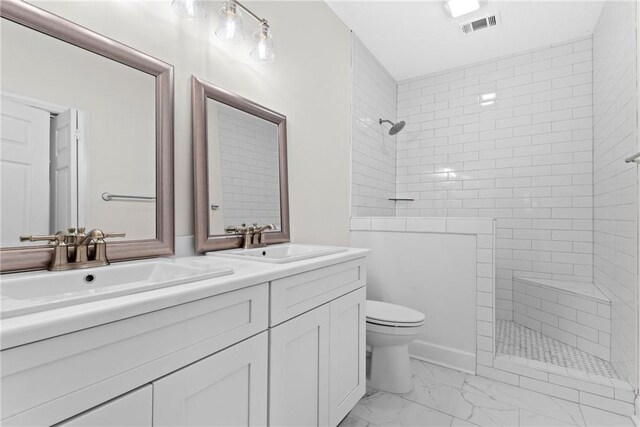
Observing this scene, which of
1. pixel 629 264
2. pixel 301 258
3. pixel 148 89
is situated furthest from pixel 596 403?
pixel 148 89

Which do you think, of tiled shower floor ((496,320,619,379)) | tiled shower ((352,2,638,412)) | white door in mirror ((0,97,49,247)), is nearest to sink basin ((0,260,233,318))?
white door in mirror ((0,97,49,247))

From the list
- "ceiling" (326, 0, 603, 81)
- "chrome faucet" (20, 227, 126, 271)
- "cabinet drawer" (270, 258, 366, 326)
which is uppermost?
"ceiling" (326, 0, 603, 81)

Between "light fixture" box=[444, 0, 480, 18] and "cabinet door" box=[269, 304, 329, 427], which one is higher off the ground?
"light fixture" box=[444, 0, 480, 18]

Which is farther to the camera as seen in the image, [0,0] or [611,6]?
[611,6]

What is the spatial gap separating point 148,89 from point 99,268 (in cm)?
70

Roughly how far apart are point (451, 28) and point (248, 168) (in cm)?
215

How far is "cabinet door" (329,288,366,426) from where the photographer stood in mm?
1382

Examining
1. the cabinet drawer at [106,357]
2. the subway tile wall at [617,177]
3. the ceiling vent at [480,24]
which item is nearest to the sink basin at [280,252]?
Result: the cabinet drawer at [106,357]

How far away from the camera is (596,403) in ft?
5.86

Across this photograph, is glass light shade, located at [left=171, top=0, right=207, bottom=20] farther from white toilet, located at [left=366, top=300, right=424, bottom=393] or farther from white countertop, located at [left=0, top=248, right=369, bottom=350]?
white toilet, located at [left=366, top=300, right=424, bottom=393]

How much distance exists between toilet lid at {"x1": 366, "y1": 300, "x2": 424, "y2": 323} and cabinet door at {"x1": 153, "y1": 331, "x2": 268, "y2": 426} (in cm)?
101

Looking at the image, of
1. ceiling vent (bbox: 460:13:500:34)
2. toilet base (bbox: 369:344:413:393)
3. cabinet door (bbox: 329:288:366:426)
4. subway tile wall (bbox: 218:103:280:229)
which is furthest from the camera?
ceiling vent (bbox: 460:13:500:34)

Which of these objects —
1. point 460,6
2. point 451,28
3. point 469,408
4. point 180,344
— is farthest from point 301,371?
point 451,28

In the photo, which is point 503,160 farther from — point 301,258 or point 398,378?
point 301,258
